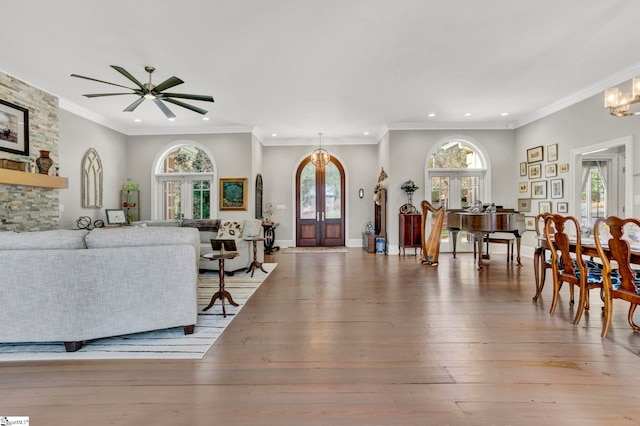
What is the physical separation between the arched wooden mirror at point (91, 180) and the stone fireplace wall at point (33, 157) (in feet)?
2.34

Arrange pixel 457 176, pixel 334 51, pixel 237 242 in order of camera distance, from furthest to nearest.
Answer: pixel 457 176 → pixel 237 242 → pixel 334 51

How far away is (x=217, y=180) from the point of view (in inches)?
289

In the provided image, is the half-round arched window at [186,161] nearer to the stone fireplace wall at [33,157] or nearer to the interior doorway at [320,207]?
the stone fireplace wall at [33,157]

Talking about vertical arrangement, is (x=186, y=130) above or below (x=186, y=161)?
above

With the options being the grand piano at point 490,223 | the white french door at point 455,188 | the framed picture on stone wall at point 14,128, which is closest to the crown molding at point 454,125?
the white french door at point 455,188

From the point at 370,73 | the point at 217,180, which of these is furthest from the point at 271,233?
the point at 370,73

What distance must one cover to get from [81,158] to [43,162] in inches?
48.9

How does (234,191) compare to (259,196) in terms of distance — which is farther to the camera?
(259,196)

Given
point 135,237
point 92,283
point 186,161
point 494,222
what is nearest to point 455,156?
point 494,222

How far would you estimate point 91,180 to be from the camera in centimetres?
619

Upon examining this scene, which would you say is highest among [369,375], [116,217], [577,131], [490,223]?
[577,131]

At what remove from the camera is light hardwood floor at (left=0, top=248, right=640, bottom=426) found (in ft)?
5.18

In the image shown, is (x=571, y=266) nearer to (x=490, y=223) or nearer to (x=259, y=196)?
(x=490, y=223)

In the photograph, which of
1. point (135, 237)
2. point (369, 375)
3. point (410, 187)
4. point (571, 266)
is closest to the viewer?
point (369, 375)
